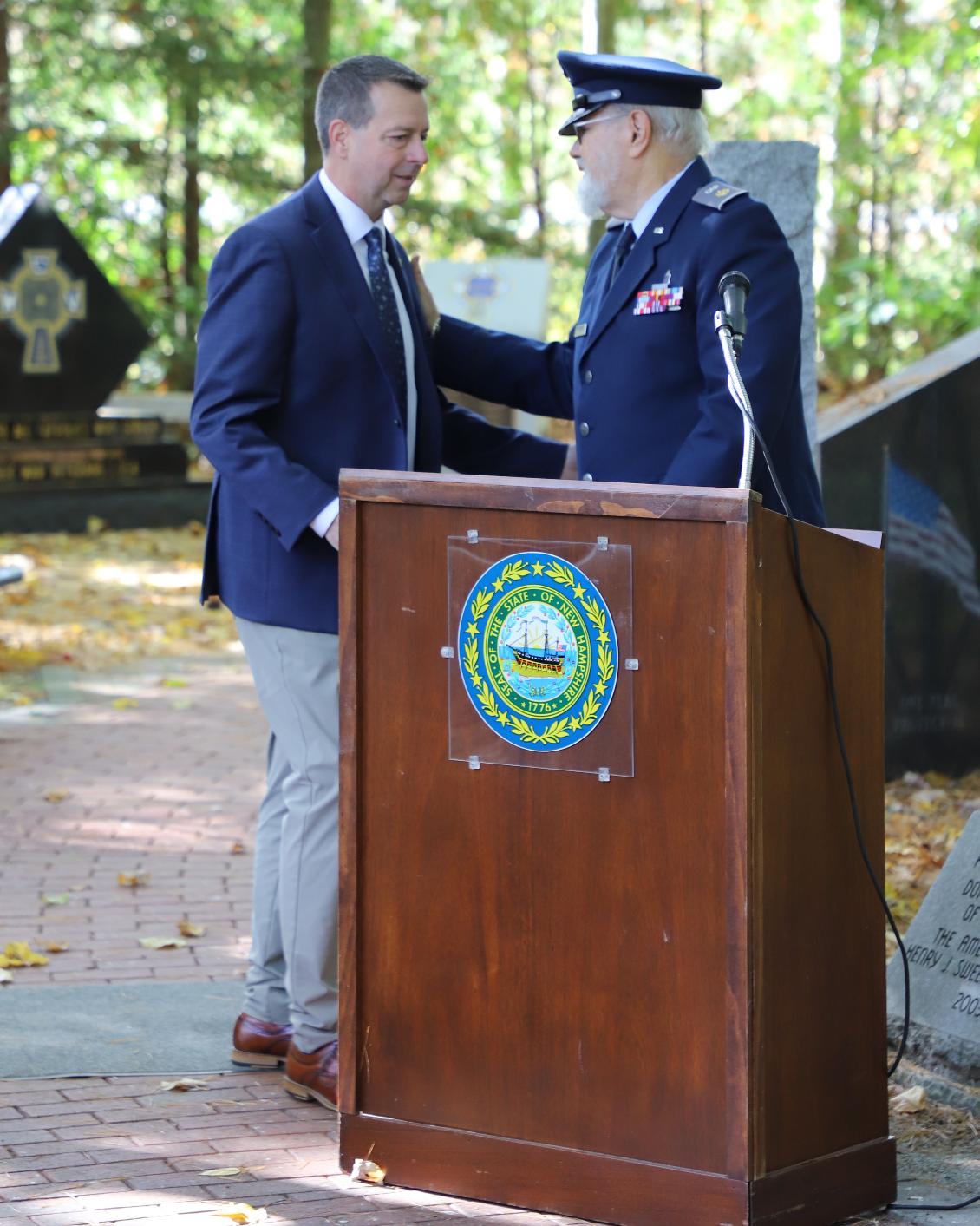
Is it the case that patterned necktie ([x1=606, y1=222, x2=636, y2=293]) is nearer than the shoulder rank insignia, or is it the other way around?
the shoulder rank insignia

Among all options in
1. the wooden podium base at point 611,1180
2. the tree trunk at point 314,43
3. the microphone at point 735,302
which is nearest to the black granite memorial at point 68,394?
the tree trunk at point 314,43

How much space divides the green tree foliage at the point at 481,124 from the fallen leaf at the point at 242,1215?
829 cm

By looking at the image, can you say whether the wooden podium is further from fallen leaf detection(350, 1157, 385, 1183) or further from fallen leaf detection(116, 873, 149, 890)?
fallen leaf detection(116, 873, 149, 890)

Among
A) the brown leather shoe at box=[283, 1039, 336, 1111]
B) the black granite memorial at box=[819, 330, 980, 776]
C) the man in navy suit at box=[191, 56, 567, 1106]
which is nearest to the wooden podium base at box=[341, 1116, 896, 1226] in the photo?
the brown leather shoe at box=[283, 1039, 336, 1111]

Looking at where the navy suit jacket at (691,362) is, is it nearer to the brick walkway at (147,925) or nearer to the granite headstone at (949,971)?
the granite headstone at (949,971)

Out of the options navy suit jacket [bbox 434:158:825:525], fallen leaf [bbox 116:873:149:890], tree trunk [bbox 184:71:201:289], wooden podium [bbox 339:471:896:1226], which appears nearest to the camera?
wooden podium [bbox 339:471:896:1226]

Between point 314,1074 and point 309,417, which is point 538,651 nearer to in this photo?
point 309,417

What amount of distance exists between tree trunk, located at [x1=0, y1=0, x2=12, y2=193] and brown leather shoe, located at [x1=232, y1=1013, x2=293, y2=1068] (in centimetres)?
1477

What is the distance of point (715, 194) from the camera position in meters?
3.44

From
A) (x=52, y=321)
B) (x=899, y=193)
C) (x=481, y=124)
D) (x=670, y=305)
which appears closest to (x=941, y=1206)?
(x=670, y=305)

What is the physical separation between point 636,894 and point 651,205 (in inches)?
60.5

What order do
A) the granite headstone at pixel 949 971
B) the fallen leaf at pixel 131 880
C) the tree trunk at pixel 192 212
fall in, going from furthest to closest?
the tree trunk at pixel 192 212 → the fallen leaf at pixel 131 880 → the granite headstone at pixel 949 971

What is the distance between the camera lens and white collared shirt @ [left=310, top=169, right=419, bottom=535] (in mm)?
3705

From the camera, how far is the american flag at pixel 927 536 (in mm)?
6348
